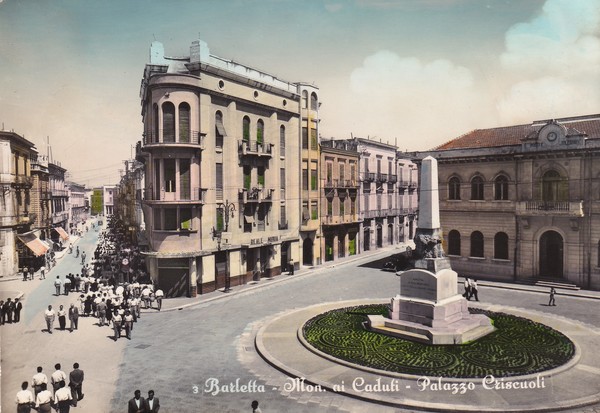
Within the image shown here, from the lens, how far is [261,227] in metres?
34.8

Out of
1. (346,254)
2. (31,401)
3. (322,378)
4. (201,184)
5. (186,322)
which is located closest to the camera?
(31,401)

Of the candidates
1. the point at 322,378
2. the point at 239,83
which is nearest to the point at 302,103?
the point at 239,83

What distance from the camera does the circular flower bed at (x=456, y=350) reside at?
50.1ft

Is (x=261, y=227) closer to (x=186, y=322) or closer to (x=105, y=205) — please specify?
(x=186, y=322)

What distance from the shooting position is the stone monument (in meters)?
18.4

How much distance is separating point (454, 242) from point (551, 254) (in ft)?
22.7

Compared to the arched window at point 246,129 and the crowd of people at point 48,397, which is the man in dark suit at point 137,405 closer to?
the crowd of people at point 48,397

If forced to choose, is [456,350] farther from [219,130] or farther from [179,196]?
[219,130]

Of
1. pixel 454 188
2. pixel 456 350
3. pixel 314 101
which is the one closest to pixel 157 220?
pixel 314 101

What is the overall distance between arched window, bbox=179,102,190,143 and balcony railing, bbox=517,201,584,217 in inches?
949

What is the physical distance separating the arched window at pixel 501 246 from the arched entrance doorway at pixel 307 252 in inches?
644

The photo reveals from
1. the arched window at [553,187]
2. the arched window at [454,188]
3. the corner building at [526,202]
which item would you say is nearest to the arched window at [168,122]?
the corner building at [526,202]

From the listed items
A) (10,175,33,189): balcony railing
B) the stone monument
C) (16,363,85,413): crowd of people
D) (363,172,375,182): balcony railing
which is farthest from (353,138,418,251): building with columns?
(16,363,85,413): crowd of people

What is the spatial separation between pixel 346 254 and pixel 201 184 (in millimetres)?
22163
